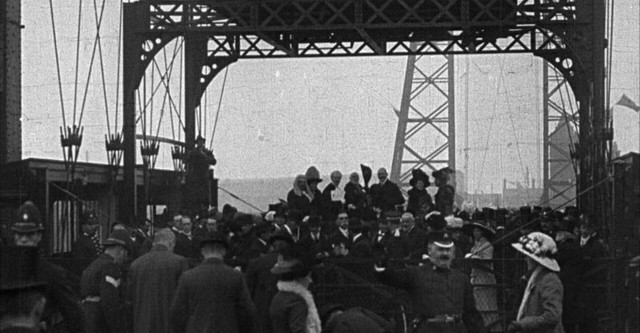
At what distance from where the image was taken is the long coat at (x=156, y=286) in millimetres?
10383

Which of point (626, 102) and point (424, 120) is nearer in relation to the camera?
point (626, 102)

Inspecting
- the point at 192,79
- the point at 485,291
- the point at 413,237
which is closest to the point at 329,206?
the point at 413,237

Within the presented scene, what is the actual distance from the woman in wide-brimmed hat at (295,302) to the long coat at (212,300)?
3.55 feet

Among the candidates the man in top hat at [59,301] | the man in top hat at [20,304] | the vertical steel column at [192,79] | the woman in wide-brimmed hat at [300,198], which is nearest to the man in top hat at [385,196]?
the woman in wide-brimmed hat at [300,198]

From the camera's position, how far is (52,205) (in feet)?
60.5

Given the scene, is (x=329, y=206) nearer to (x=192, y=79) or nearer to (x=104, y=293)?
(x=104, y=293)

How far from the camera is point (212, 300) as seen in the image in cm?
912

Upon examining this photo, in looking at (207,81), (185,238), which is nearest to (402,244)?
(185,238)

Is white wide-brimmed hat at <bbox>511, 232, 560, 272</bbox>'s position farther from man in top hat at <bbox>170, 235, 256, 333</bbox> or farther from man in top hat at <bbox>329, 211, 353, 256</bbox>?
man in top hat at <bbox>329, 211, 353, 256</bbox>

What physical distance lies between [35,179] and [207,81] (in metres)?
12.9

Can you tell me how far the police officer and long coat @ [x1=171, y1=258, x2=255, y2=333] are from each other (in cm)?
116

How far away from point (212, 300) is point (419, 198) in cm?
1148

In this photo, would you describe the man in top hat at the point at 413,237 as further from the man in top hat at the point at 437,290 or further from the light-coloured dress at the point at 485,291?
the man in top hat at the point at 437,290

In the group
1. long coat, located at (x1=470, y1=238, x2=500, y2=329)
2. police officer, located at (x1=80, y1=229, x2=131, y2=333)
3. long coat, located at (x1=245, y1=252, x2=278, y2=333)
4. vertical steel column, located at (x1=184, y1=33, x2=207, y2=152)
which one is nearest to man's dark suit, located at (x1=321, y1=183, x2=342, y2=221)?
long coat, located at (x1=470, y1=238, x2=500, y2=329)
